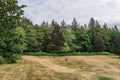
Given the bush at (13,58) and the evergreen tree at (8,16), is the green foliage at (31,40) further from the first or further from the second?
the evergreen tree at (8,16)

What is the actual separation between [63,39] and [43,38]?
15.6 m

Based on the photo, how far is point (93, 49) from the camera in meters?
102

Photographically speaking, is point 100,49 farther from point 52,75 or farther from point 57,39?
point 52,75

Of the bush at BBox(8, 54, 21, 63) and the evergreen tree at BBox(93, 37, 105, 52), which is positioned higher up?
the evergreen tree at BBox(93, 37, 105, 52)

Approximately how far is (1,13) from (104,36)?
85.9 metres

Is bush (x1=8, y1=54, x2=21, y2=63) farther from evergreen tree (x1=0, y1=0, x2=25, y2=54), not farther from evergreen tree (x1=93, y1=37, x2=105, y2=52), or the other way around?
evergreen tree (x1=93, y1=37, x2=105, y2=52)

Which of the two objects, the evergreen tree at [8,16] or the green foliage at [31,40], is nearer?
the evergreen tree at [8,16]

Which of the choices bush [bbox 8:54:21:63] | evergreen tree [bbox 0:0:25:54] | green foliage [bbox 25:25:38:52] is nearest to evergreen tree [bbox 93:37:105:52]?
green foliage [bbox 25:25:38:52]

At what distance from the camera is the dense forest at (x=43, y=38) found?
28.2 metres

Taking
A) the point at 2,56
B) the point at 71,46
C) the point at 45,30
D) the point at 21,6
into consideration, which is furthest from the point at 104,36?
the point at 21,6

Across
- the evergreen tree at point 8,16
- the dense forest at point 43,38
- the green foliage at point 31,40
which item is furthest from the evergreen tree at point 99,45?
the evergreen tree at point 8,16

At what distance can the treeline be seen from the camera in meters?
75.8

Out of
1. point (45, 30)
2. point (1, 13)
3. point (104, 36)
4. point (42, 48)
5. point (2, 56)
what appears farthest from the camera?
point (104, 36)

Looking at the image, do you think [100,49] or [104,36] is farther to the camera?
[104,36]
